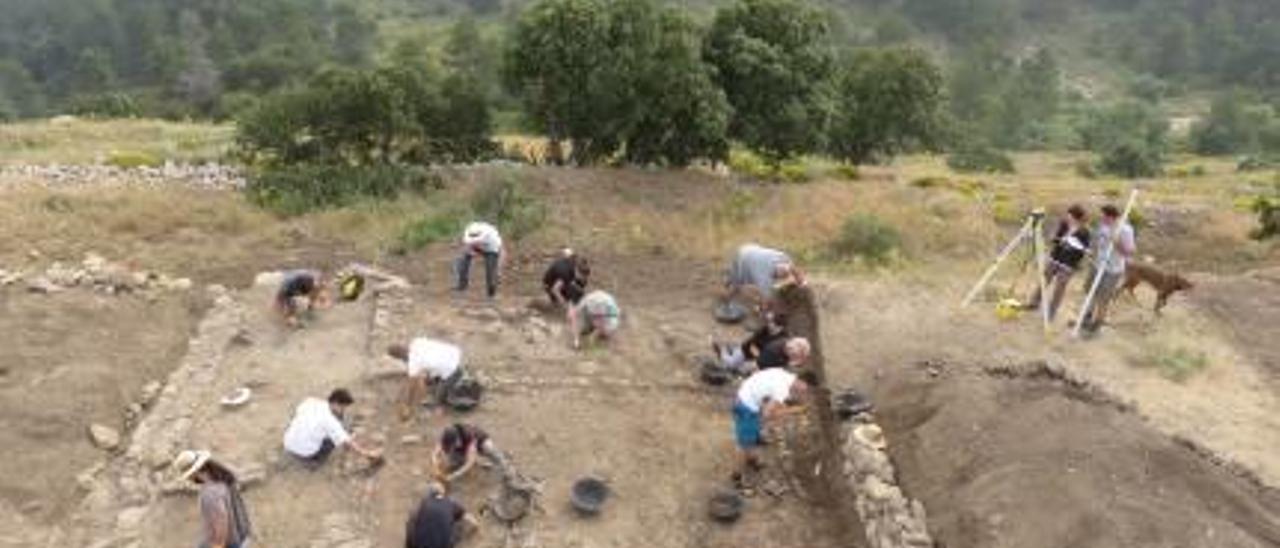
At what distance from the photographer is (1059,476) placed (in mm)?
12664

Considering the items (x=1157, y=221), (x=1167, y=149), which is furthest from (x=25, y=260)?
(x=1167, y=149)

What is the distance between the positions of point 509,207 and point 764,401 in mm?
9246

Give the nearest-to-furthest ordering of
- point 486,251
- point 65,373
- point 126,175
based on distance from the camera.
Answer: point 65,373 → point 486,251 → point 126,175

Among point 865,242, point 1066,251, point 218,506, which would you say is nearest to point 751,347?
point 1066,251

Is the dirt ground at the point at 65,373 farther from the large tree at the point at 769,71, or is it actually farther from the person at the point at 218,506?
the large tree at the point at 769,71

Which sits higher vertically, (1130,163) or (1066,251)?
(1066,251)

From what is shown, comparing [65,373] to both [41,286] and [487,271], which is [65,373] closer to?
[41,286]

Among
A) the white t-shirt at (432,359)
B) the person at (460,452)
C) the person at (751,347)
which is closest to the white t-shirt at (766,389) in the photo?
the person at (751,347)

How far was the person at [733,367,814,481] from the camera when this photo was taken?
1392cm

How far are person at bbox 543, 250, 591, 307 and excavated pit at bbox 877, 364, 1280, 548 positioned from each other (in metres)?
4.69

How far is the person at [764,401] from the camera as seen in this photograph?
13922mm

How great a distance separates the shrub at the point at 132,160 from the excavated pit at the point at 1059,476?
18.1m

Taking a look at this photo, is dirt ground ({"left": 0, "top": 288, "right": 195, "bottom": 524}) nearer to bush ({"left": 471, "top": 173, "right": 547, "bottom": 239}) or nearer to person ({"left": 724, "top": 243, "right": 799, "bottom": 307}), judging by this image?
bush ({"left": 471, "top": 173, "right": 547, "bottom": 239})

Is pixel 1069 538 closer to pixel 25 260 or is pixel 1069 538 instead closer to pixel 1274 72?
pixel 25 260
